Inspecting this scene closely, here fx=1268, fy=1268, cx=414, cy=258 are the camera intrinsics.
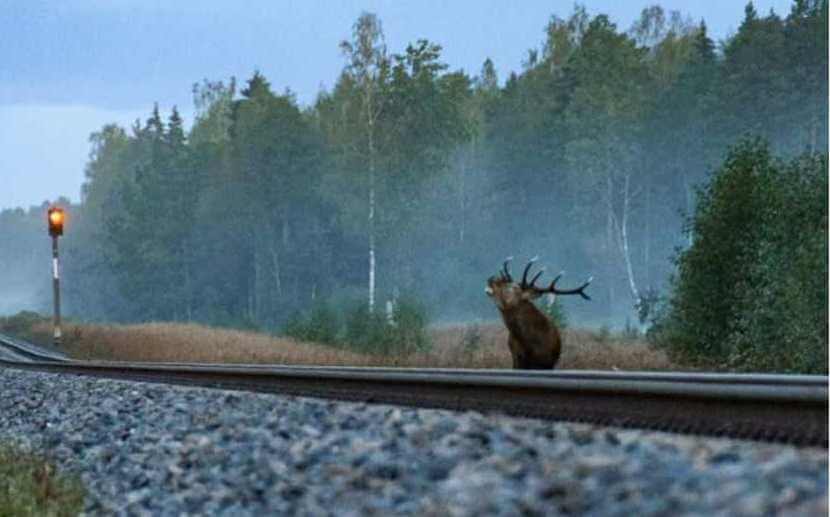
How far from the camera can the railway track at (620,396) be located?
16.7 ft

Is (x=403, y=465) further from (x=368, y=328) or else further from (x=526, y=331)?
(x=368, y=328)

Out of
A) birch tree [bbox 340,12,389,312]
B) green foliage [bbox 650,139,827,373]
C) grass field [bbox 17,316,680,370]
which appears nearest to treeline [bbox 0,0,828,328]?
birch tree [bbox 340,12,389,312]

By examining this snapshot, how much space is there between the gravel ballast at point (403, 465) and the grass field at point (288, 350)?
30.4 feet

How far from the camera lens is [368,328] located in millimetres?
30031

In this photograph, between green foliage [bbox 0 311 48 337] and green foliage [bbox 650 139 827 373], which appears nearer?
green foliage [bbox 650 139 827 373]

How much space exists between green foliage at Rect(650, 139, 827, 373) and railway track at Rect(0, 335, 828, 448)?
855cm

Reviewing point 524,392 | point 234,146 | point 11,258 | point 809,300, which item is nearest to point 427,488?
point 524,392

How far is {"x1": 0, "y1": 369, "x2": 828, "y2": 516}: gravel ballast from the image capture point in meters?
3.49

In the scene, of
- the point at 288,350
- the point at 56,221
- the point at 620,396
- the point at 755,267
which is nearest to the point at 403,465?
the point at 620,396

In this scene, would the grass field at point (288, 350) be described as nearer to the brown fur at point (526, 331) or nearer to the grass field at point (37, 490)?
the brown fur at point (526, 331)

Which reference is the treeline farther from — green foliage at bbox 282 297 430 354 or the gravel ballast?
the gravel ballast

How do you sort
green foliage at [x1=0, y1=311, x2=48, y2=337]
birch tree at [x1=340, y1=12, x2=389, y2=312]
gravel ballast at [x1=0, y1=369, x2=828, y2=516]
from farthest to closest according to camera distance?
1. birch tree at [x1=340, y1=12, x2=389, y2=312]
2. green foliage at [x1=0, y1=311, x2=48, y2=337]
3. gravel ballast at [x1=0, y1=369, x2=828, y2=516]

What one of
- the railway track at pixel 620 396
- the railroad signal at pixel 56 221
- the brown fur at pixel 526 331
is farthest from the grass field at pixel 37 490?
the railroad signal at pixel 56 221

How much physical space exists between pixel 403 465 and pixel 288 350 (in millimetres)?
22792
